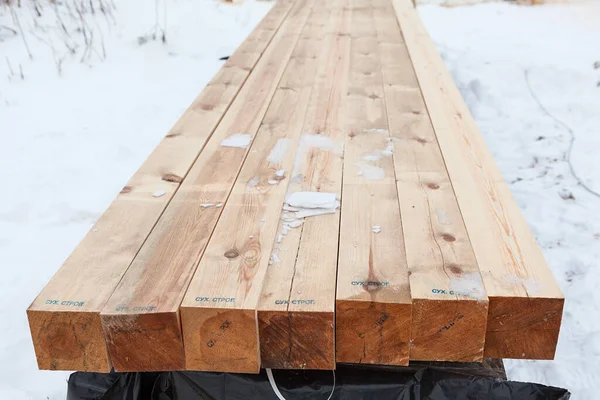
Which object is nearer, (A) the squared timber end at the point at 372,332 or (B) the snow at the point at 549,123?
(A) the squared timber end at the point at 372,332

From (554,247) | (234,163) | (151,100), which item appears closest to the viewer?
(234,163)

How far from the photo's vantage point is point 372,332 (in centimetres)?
135

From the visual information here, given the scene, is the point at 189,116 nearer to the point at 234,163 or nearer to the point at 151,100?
the point at 234,163

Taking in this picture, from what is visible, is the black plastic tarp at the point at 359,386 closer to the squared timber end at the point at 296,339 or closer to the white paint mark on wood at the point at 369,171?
the squared timber end at the point at 296,339

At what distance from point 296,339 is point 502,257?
0.54 meters

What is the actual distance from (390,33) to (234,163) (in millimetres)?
2123

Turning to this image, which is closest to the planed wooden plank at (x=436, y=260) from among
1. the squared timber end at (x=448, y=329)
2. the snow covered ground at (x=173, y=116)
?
the squared timber end at (x=448, y=329)

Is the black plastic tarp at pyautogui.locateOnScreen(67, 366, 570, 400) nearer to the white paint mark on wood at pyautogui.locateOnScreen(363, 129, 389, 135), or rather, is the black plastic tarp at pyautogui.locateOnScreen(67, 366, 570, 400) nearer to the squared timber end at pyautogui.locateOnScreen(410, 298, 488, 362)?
the squared timber end at pyautogui.locateOnScreen(410, 298, 488, 362)

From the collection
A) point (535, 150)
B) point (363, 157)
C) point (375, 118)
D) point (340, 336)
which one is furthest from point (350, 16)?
point (340, 336)

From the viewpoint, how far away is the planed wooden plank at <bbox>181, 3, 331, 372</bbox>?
4.33ft

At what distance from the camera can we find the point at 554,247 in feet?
9.48

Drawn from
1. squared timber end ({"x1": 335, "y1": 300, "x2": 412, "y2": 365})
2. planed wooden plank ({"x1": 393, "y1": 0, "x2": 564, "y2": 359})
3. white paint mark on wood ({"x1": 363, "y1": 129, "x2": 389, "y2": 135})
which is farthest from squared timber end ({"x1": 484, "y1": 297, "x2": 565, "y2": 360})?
white paint mark on wood ({"x1": 363, "y1": 129, "x2": 389, "y2": 135})

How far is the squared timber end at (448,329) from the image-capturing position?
1.31 m

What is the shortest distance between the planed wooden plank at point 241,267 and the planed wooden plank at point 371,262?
19 cm
